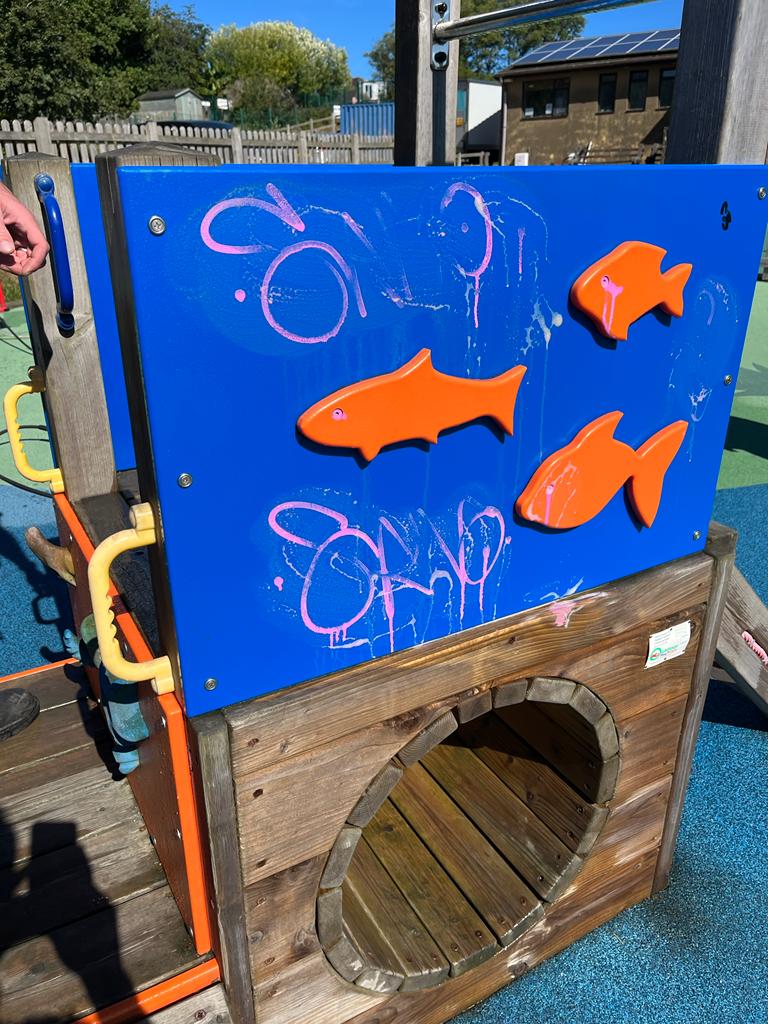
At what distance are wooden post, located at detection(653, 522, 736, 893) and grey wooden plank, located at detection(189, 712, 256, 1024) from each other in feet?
3.89

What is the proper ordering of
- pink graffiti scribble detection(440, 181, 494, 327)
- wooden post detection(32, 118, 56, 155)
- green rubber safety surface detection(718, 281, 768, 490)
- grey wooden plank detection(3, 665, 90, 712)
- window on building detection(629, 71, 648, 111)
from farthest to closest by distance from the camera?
1. window on building detection(629, 71, 648, 111)
2. wooden post detection(32, 118, 56, 155)
3. green rubber safety surface detection(718, 281, 768, 490)
4. grey wooden plank detection(3, 665, 90, 712)
5. pink graffiti scribble detection(440, 181, 494, 327)

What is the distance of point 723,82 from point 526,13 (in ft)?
1.83

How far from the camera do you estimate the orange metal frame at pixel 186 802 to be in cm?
126

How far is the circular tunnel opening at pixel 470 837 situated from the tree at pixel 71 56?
26.3 meters

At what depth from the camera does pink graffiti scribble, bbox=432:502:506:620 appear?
1.35m

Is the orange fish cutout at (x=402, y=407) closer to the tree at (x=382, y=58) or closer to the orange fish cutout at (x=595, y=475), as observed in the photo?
the orange fish cutout at (x=595, y=475)

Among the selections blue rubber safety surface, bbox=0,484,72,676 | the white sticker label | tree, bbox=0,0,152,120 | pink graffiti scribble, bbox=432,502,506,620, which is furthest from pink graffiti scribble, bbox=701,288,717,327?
tree, bbox=0,0,152,120

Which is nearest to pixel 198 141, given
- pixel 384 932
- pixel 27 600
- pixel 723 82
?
pixel 27 600

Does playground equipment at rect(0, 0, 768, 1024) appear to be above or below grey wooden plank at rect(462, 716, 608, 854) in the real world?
above

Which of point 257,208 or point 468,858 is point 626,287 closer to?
point 257,208

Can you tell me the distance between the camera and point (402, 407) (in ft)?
3.85

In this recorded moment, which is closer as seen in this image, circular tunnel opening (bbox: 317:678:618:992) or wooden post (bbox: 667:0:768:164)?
wooden post (bbox: 667:0:768:164)

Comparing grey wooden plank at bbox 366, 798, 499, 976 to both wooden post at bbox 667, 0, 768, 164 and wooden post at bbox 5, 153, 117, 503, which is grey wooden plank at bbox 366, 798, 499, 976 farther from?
wooden post at bbox 667, 0, 768, 164

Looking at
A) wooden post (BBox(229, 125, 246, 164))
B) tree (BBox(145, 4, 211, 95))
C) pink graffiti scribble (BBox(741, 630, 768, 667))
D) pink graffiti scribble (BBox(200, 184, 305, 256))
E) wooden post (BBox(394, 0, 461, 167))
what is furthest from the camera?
tree (BBox(145, 4, 211, 95))
